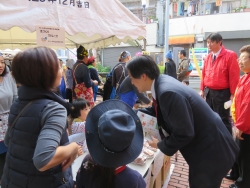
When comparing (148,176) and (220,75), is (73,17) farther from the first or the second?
(220,75)

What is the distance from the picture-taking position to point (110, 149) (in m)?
1.02

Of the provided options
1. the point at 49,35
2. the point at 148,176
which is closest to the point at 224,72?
the point at 148,176

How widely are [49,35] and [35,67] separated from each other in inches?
53.2

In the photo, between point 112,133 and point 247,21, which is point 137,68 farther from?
point 247,21

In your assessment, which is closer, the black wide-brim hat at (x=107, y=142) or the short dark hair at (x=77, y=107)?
the black wide-brim hat at (x=107, y=142)

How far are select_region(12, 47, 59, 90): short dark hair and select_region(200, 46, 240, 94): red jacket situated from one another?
265 cm

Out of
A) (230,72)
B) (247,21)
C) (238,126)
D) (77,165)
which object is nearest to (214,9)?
→ (247,21)

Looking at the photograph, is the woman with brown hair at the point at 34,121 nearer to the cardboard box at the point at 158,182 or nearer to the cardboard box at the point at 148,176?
the cardboard box at the point at 148,176

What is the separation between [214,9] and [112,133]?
16.5 metres

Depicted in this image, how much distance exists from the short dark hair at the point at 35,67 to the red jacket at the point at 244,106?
187cm

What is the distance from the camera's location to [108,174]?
3.49ft

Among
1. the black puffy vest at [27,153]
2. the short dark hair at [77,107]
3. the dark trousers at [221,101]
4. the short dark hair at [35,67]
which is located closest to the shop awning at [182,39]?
the dark trousers at [221,101]

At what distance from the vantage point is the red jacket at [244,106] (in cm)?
202

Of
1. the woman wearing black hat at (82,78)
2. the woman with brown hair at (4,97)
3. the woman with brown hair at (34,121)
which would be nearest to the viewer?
the woman with brown hair at (34,121)
